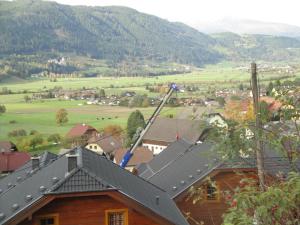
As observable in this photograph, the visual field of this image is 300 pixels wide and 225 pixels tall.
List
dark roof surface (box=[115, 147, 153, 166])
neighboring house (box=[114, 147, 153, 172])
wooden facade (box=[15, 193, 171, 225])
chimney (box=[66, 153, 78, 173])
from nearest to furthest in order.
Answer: wooden facade (box=[15, 193, 171, 225]), chimney (box=[66, 153, 78, 173]), neighboring house (box=[114, 147, 153, 172]), dark roof surface (box=[115, 147, 153, 166])

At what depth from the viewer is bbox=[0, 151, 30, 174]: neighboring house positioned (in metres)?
52.9

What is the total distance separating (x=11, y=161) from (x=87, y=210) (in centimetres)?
4287

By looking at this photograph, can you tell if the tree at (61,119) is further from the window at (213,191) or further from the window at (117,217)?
the window at (117,217)

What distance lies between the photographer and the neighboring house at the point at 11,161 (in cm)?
5288

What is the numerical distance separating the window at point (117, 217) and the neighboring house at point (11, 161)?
4113 centimetres

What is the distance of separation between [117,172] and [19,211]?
4437 mm

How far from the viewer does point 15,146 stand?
70.4 metres

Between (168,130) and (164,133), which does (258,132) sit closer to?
(164,133)

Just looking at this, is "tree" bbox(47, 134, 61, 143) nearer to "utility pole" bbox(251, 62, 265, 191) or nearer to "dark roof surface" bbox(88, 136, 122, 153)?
"dark roof surface" bbox(88, 136, 122, 153)

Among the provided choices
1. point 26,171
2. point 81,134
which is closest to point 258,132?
point 26,171

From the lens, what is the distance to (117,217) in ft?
45.8

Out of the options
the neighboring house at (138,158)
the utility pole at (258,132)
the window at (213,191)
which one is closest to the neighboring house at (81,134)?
the neighboring house at (138,158)

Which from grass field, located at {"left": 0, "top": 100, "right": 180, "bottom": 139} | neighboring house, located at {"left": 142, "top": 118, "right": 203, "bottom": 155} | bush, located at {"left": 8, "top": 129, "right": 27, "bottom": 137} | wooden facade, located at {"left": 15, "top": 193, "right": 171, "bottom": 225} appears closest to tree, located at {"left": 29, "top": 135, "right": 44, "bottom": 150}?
grass field, located at {"left": 0, "top": 100, "right": 180, "bottom": 139}

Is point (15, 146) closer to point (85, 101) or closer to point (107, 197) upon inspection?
point (107, 197)
